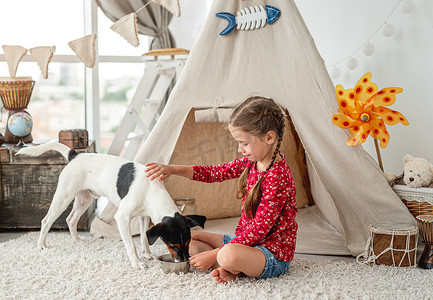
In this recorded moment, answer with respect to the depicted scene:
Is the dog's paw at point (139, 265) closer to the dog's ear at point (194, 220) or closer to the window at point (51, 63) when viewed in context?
the dog's ear at point (194, 220)

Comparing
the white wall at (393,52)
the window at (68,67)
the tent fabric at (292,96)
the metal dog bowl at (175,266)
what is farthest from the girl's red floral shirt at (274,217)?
the window at (68,67)

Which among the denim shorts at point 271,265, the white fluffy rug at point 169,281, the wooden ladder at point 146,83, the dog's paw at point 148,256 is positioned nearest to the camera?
the white fluffy rug at point 169,281

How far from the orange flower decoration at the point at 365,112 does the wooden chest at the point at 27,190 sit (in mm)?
1525

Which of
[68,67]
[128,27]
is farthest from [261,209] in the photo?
[68,67]

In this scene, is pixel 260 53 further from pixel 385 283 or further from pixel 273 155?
pixel 385 283

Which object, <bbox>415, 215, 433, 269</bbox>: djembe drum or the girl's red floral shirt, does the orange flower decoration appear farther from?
the girl's red floral shirt

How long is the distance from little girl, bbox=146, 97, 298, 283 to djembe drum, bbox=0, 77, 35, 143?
1.62m

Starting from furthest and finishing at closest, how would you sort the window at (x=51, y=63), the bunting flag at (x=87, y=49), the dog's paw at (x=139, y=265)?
the window at (x=51, y=63)
the bunting flag at (x=87, y=49)
the dog's paw at (x=139, y=265)

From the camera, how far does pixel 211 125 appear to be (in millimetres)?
2939

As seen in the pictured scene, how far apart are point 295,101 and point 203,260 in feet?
3.17

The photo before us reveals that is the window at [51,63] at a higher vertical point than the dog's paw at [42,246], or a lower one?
higher

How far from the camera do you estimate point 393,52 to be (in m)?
3.14

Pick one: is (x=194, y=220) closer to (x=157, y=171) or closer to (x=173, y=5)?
(x=157, y=171)

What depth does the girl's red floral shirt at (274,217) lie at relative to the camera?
Answer: 188cm
